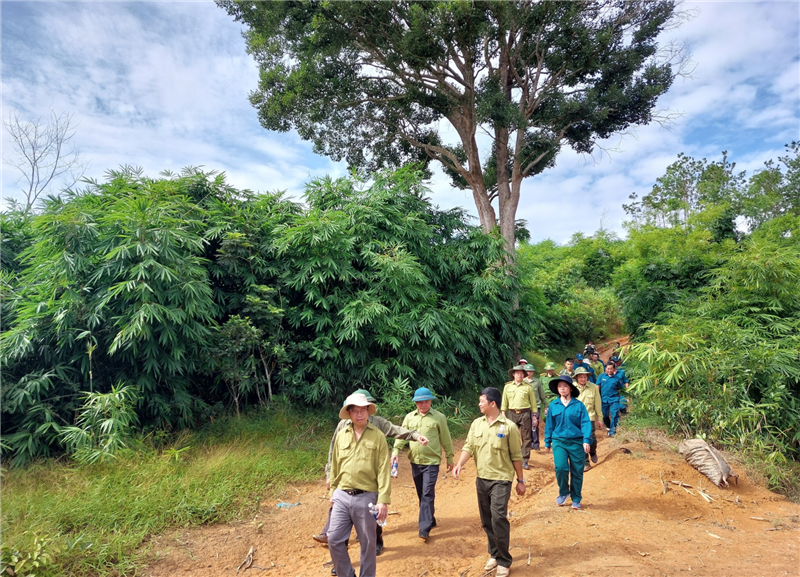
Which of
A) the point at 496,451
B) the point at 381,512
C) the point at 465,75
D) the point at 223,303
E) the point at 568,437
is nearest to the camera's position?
the point at 381,512

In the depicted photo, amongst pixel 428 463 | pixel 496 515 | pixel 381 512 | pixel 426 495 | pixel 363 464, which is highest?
pixel 363 464

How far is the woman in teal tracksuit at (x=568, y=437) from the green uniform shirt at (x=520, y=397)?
166 cm

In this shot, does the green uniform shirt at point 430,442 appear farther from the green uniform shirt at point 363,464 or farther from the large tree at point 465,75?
Result: the large tree at point 465,75

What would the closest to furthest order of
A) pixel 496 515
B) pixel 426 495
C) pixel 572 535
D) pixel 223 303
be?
pixel 496 515 < pixel 572 535 < pixel 426 495 < pixel 223 303

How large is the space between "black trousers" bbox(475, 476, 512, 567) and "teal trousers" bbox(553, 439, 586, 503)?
1332mm

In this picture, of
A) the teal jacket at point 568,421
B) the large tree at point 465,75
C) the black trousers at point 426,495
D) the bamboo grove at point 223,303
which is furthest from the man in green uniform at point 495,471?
the large tree at point 465,75

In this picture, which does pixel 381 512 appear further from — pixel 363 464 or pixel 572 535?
pixel 572 535

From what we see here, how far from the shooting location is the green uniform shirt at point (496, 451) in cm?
375

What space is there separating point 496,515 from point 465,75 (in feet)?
34.3

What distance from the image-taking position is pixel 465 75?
1130 cm

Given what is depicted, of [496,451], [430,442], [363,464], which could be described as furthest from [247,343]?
[496,451]

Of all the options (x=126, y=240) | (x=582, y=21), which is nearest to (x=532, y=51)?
(x=582, y=21)

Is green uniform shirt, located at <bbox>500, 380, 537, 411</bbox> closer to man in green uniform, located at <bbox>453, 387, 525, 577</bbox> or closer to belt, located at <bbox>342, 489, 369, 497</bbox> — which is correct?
man in green uniform, located at <bbox>453, 387, 525, 577</bbox>

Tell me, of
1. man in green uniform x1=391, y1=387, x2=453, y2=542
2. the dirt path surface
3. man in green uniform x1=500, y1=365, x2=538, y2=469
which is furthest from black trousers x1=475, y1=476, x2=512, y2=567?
man in green uniform x1=500, y1=365, x2=538, y2=469
